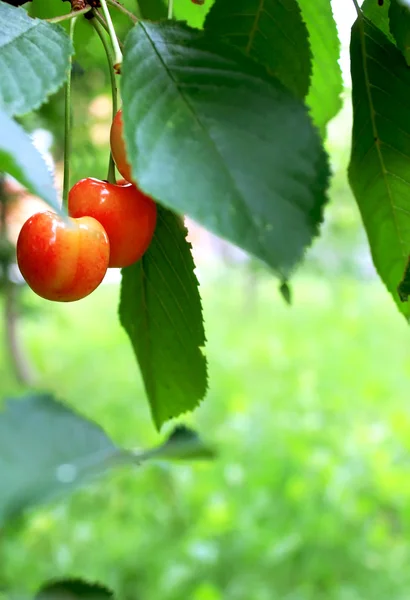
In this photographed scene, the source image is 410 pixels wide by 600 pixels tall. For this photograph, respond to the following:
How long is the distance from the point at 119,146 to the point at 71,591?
247mm

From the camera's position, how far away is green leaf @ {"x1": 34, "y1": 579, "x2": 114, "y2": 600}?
0.28 metres

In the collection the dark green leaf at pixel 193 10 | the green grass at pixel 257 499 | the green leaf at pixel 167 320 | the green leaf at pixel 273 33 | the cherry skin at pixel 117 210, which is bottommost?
the green grass at pixel 257 499

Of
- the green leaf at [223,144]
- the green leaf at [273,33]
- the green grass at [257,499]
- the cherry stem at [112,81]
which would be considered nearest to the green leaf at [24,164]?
the green leaf at [223,144]

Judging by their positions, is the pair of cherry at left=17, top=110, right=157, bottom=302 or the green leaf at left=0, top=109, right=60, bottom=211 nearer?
the green leaf at left=0, top=109, right=60, bottom=211

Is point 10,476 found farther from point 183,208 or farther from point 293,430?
point 293,430

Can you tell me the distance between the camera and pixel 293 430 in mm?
2709

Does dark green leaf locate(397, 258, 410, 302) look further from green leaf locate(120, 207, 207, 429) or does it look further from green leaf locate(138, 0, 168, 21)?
green leaf locate(138, 0, 168, 21)

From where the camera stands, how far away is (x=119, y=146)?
1.33 feet

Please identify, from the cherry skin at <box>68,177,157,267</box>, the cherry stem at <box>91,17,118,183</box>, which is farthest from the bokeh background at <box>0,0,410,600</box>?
the cherry skin at <box>68,177,157,267</box>

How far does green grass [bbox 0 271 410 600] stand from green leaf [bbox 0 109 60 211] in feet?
2.89

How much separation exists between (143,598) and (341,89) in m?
1.64

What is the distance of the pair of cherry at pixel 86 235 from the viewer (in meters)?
0.40

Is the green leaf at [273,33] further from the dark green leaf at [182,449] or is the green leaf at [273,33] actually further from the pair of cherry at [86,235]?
the dark green leaf at [182,449]

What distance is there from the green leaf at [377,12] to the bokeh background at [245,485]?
175 millimetres
